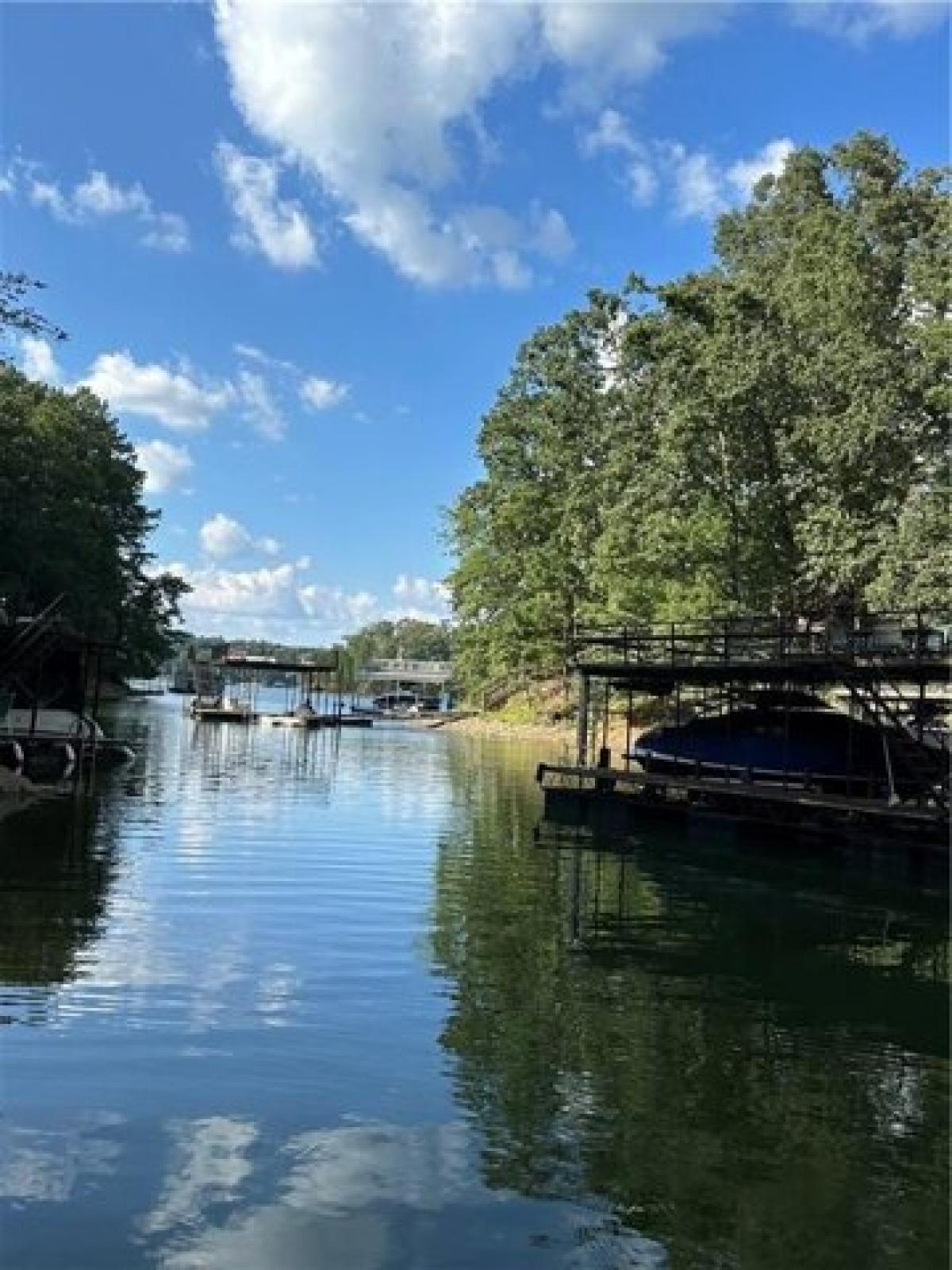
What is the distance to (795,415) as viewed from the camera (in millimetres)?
43375

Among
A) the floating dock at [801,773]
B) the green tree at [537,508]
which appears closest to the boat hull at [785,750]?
the floating dock at [801,773]

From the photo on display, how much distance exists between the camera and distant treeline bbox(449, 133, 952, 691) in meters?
39.7

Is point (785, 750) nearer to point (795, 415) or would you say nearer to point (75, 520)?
point (795, 415)

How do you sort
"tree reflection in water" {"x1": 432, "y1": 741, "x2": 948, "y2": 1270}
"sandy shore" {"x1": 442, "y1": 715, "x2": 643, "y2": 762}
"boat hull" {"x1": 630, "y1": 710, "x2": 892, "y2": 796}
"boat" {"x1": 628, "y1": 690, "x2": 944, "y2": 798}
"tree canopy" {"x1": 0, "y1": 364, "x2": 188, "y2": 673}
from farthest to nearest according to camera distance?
"sandy shore" {"x1": 442, "y1": 715, "x2": 643, "y2": 762}
"tree canopy" {"x1": 0, "y1": 364, "x2": 188, "y2": 673}
"boat hull" {"x1": 630, "y1": 710, "x2": 892, "y2": 796}
"boat" {"x1": 628, "y1": 690, "x2": 944, "y2": 798}
"tree reflection in water" {"x1": 432, "y1": 741, "x2": 948, "y2": 1270}

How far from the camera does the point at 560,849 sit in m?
25.5

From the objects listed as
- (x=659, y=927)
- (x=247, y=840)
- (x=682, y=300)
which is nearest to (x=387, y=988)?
(x=659, y=927)

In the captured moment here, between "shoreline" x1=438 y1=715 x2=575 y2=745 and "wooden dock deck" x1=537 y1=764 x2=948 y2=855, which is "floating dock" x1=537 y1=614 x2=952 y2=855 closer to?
"wooden dock deck" x1=537 y1=764 x2=948 y2=855

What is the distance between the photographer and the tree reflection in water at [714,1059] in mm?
7590

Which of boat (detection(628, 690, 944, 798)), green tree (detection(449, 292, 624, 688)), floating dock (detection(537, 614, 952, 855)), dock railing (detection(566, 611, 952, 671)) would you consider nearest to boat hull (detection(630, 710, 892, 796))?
boat (detection(628, 690, 944, 798))

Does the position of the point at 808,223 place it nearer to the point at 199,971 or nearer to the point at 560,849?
the point at 560,849

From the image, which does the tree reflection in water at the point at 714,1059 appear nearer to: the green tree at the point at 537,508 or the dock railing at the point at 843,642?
the dock railing at the point at 843,642

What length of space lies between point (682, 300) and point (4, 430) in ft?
102

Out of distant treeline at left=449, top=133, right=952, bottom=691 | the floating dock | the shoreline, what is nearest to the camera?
the floating dock

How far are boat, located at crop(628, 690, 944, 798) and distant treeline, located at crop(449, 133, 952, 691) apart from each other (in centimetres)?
514
